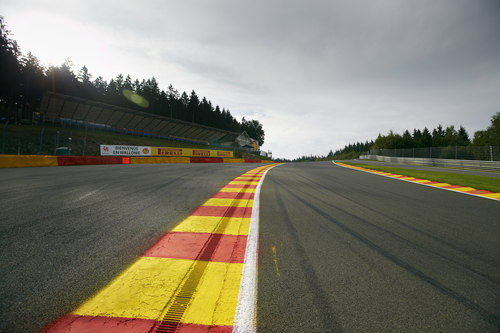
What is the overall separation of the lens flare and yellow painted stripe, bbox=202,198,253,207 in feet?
206

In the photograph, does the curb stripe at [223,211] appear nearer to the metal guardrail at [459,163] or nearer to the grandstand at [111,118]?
the metal guardrail at [459,163]

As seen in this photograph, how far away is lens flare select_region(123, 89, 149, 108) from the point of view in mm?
56844

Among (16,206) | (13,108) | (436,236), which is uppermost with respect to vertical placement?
(13,108)

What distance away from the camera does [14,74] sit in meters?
33.6

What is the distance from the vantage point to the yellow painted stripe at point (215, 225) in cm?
271

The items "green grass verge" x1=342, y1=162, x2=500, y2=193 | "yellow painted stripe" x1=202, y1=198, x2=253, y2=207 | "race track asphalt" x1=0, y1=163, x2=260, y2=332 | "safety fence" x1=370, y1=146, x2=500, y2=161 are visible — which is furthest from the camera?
"safety fence" x1=370, y1=146, x2=500, y2=161

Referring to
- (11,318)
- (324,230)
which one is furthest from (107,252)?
(324,230)

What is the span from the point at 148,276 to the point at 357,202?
4144 mm

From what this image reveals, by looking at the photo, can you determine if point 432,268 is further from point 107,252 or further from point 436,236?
point 107,252

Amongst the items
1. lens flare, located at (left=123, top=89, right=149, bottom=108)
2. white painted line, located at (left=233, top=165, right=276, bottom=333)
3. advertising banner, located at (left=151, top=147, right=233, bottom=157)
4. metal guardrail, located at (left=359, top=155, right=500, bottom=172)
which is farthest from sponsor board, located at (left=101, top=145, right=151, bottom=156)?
lens flare, located at (left=123, top=89, right=149, bottom=108)

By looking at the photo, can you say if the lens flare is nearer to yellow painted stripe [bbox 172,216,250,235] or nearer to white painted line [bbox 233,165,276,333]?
yellow painted stripe [bbox 172,216,250,235]

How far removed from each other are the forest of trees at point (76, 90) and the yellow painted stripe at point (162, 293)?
→ 4922 centimetres

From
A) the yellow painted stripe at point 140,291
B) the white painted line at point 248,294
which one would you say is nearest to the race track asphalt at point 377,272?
the white painted line at point 248,294

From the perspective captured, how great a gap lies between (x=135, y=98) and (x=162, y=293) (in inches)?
2619
